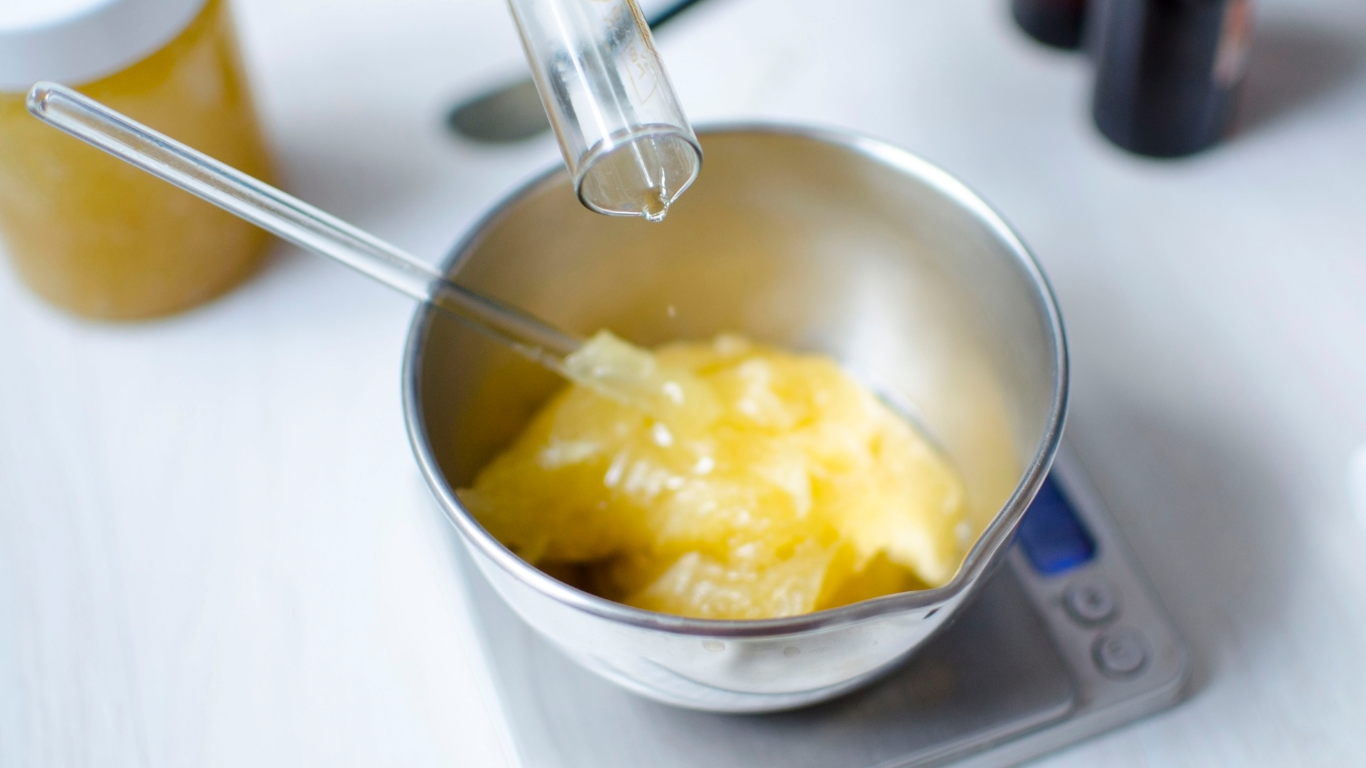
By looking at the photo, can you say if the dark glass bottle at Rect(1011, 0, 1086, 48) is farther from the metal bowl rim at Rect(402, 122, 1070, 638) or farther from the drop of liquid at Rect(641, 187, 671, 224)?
the drop of liquid at Rect(641, 187, 671, 224)

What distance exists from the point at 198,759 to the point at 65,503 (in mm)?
171

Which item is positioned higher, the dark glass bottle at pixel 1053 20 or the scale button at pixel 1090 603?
the dark glass bottle at pixel 1053 20

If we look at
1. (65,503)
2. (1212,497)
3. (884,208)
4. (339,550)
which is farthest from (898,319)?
(65,503)

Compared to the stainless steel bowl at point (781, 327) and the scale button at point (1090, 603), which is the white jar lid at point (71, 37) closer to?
the stainless steel bowl at point (781, 327)

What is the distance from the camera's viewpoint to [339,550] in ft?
2.04

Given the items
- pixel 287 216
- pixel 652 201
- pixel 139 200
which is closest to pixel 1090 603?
pixel 652 201

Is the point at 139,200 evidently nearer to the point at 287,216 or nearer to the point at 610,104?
the point at 287,216

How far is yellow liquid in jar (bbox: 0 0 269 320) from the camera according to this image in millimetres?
598

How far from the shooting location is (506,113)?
0.81 metres

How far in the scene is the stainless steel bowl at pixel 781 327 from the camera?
0.42 meters

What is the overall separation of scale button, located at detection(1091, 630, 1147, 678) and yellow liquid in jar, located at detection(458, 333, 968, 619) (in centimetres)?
7

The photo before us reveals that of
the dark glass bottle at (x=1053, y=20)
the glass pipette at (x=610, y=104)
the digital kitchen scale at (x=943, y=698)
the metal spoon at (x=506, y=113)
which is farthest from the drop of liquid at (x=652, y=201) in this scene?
the dark glass bottle at (x=1053, y=20)

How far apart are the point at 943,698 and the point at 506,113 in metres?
0.48

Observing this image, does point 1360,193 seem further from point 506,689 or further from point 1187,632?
point 506,689
